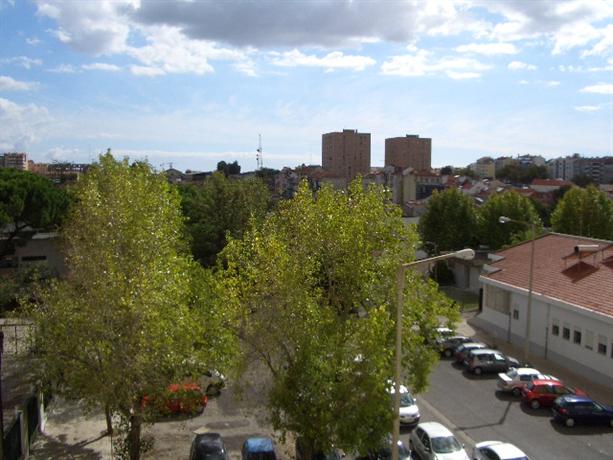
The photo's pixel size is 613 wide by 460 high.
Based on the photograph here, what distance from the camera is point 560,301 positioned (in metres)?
29.4

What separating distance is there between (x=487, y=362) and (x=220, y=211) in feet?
89.5

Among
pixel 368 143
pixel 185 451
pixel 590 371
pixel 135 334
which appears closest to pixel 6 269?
pixel 185 451

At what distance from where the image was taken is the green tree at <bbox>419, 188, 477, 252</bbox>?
56.4 meters

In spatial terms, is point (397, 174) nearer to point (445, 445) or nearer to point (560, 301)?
point (560, 301)

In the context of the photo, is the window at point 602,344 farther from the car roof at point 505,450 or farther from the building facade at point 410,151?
the building facade at point 410,151

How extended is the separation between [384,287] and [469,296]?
3075 cm

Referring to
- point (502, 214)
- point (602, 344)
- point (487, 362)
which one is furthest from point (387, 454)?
point (502, 214)

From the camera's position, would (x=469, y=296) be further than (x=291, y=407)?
Yes

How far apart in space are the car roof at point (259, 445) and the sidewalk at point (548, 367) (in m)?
15.0

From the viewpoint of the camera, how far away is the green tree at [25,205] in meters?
43.0

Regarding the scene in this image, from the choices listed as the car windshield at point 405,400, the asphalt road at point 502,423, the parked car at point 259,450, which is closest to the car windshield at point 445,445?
the asphalt road at point 502,423

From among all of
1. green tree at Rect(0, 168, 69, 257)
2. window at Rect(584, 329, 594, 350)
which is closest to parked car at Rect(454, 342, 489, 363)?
window at Rect(584, 329, 594, 350)

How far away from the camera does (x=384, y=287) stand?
59.0 feet

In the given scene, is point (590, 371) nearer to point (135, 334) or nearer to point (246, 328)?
point (246, 328)
